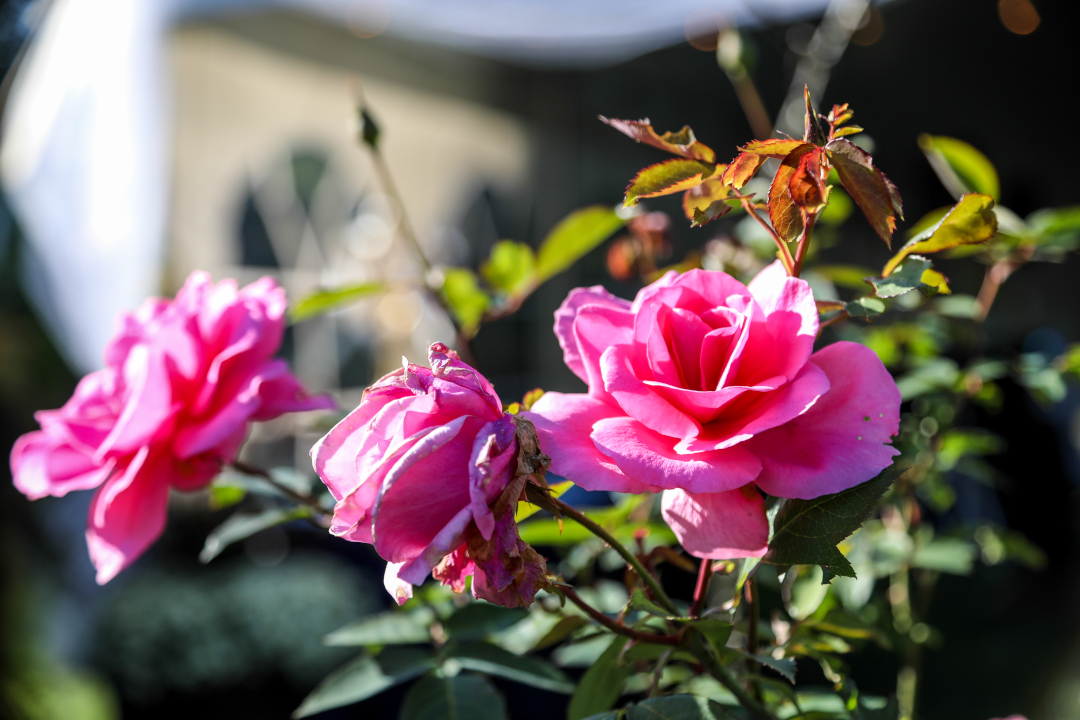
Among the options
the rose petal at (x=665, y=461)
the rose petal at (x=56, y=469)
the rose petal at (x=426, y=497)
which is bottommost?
the rose petal at (x=56, y=469)

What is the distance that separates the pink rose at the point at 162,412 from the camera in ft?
1.18

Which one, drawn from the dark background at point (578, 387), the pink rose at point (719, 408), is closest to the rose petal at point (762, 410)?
the pink rose at point (719, 408)

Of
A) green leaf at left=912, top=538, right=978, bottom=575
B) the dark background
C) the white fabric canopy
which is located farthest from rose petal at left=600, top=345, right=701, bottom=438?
the white fabric canopy

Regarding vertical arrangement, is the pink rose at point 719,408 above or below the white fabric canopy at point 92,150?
above

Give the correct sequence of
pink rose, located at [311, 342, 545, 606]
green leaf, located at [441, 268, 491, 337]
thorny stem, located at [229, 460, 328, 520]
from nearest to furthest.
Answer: pink rose, located at [311, 342, 545, 606], thorny stem, located at [229, 460, 328, 520], green leaf, located at [441, 268, 491, 337]

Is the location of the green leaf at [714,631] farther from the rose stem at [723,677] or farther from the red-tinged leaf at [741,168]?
the red-tinged leaf at [741,168]

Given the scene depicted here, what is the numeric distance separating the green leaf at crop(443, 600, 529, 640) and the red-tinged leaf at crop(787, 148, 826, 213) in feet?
0.78

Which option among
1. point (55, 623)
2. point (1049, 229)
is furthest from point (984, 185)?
point (55, 623)

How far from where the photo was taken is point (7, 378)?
259 centimetres

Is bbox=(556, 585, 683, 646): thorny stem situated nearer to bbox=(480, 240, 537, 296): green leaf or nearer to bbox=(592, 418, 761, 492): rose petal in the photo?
bbox=(592, 418, 761, 492): rose petal

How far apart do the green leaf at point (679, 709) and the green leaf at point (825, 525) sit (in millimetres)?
58

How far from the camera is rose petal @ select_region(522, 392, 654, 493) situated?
22 cm

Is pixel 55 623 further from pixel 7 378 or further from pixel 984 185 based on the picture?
pixel 984 185

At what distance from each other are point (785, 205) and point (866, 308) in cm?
5
